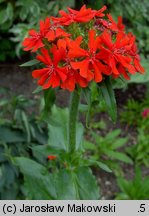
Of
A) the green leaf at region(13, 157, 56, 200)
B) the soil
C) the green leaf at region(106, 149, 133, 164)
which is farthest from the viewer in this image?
the soil

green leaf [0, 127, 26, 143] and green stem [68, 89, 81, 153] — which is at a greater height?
green stem [68, 89, 81, 153]

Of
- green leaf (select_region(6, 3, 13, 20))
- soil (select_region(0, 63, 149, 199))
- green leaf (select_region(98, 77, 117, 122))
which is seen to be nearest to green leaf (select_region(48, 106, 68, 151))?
green leaf (select_region(98, 77, 117, 122))

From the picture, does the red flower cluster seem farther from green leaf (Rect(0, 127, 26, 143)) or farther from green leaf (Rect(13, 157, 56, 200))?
green leaf (Rect(0, 127, 26, 143))

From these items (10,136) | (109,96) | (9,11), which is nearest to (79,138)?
(109,96)

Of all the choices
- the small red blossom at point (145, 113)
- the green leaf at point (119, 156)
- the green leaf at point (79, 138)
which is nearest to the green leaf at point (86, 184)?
the green leaf at point (79, 138)

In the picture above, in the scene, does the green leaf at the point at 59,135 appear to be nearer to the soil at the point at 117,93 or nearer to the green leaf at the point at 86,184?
the green leaf at the point at 86,184

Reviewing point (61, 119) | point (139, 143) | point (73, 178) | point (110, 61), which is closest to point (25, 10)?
point (139, 143)

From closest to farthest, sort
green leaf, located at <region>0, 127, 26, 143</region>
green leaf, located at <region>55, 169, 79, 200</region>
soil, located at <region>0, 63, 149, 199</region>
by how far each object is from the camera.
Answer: green leaf, located at <region>55, 169, 79, 200</region>, green leaf, located at <region>0, 127, 26, 143</region>, soil, located at <region>0, 63, 149, 199</region>

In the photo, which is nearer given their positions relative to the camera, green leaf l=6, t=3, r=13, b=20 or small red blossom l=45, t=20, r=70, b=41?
small red blossom l=45, t=20, r=70, b=41
